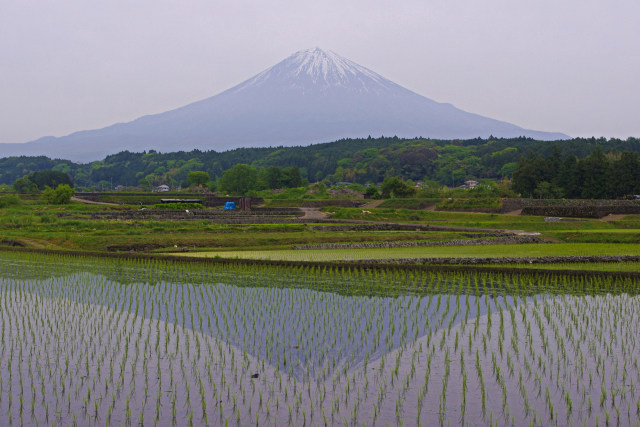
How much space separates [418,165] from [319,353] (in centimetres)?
11803

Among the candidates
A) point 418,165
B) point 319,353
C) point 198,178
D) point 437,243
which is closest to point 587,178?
point 437,243

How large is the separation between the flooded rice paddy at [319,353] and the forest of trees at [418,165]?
41.9 m

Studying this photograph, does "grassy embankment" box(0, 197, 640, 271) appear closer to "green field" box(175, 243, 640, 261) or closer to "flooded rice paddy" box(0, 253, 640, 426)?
"green field" box(175, 243, 640, 261)

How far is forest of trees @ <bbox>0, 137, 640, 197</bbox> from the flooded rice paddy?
41884mm

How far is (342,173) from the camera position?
13100 centimetres

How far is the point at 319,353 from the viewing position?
930 cm

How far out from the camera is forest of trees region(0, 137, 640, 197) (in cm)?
5441

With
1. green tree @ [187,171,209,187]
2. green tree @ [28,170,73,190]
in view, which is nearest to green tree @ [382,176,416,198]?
green tree @ [187,171,209,187]

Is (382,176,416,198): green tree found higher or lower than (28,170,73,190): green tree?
lower

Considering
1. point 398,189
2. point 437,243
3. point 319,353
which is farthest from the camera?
point 398,189

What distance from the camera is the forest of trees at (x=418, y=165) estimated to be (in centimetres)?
5441

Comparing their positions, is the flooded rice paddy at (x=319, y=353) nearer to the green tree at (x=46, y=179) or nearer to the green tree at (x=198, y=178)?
the green tree at (x=198, y=178)

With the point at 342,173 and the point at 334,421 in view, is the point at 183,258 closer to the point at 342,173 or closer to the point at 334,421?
the point at 334,421

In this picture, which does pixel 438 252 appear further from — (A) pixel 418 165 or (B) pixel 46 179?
(A) pixel 418 165
